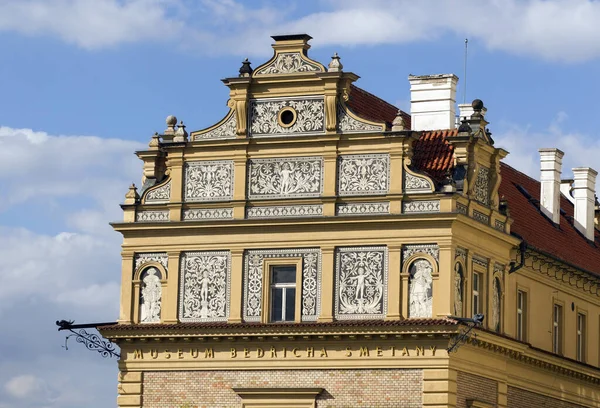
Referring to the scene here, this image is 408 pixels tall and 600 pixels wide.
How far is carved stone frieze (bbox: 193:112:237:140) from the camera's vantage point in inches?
2210

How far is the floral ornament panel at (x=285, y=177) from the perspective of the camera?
5503 centimetres

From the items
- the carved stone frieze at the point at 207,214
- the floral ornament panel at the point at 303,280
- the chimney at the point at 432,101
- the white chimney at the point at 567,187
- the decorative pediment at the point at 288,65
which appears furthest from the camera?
the white chimney at the point at 567,187

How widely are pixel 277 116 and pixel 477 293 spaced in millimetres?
7601

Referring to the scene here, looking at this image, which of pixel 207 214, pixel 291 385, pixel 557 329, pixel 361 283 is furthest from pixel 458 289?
pixel 557 329

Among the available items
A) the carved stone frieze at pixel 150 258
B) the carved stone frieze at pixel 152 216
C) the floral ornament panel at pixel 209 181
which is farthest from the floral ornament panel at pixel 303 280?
the carved stone frieze at pixel 152 216

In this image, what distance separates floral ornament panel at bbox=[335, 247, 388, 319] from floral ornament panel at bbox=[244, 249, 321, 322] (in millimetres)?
645

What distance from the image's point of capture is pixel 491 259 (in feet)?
185

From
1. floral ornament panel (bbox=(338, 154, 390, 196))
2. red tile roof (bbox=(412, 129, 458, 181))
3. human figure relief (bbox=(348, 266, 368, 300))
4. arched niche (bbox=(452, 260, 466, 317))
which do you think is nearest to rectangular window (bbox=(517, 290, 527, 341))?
arched niche (bbox=(452, 260, 466, 317))

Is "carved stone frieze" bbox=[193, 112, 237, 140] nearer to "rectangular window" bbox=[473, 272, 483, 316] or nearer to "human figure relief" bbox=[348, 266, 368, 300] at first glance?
"human figure relief" bbox=[348, 266, 368, 300]

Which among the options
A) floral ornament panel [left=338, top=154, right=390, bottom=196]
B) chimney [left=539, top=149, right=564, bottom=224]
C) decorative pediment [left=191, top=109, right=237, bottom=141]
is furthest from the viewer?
chimney [left=539, top=149, right=564, bottom=224]

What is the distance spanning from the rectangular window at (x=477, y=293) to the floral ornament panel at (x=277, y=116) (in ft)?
19.9

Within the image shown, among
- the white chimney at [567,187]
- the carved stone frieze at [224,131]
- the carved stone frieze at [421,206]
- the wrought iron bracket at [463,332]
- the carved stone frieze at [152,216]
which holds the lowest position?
the wrought iron bracket at [463,332]

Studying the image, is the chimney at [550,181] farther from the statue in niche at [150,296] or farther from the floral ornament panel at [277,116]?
the statue in niche at [150,296]

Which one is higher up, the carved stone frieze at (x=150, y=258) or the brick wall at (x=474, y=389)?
the carved stone frieze at (x=150, y=258)
